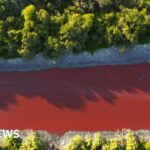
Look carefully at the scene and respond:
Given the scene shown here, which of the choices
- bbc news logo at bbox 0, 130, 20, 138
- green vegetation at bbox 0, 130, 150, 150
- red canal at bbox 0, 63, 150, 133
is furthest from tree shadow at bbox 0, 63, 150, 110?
green vegetation at bbox 0, 130, 150, 150

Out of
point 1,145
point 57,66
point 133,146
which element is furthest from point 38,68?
point 133,146

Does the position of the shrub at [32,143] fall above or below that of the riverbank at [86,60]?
below

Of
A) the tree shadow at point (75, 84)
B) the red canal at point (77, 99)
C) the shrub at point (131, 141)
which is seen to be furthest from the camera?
the tree shadow at point (75, 84)

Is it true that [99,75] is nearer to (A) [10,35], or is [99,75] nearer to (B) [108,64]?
(B) [108,64]

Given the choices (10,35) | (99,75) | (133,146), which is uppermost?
(10,35)

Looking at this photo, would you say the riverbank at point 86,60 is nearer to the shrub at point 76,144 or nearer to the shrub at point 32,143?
the shrub at point 32,143

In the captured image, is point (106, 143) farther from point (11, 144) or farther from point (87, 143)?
point (11, 144)

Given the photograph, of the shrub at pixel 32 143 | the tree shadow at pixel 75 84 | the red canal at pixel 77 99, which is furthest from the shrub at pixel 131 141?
the shrub at pixel 32 143
